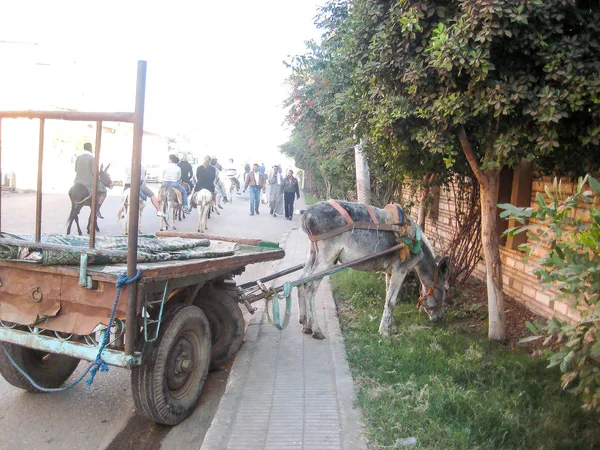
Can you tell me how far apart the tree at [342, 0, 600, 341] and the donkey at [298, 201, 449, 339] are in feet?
3.75

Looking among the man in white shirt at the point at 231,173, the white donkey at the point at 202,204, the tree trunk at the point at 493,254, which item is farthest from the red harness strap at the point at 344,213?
the man in white shirt at the point at 231,173

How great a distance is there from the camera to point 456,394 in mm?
4461

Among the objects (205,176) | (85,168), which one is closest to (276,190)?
(205,176)

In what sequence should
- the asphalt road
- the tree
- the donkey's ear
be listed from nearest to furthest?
the asphalt road → the tree → the donkey's ear

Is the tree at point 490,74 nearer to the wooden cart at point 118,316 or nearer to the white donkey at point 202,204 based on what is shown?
the wooden cart at point 118,316

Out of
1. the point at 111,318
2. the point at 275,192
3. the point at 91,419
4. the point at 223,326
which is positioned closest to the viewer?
the point at 111,318

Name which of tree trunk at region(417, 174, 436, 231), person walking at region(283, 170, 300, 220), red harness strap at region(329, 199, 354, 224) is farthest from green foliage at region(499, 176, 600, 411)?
person walking at region(283, 170, 300, 220)

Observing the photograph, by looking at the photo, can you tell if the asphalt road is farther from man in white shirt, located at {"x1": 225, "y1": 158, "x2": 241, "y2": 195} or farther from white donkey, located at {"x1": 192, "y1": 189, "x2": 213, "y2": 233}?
man in white shirt, located at {"x1": 225, "y1": 158, "x2": 241, "y2": 195}

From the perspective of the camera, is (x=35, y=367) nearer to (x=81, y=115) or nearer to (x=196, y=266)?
(x=196, y=266)

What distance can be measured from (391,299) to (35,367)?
12.6 feet

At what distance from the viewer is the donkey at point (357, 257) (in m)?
6.01

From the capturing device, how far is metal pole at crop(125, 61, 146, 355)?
335cm

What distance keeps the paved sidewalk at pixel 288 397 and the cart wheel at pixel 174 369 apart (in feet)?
1.06

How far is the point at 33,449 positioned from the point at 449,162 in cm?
430
